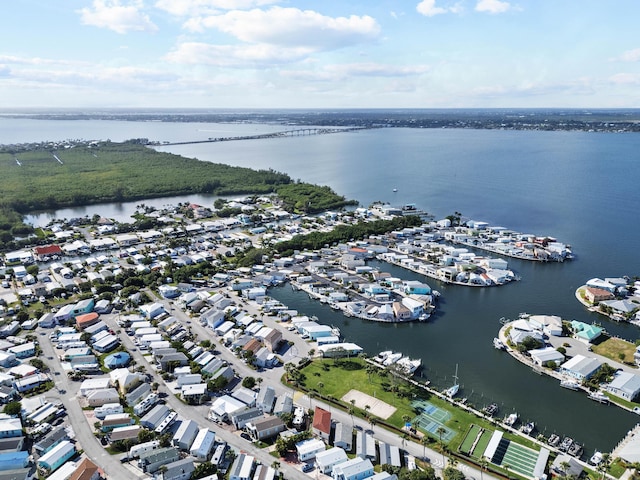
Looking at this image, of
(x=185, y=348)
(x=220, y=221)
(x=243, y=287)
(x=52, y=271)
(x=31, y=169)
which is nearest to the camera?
(x=185, y=348)

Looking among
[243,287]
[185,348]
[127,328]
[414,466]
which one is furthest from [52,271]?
[414,466]

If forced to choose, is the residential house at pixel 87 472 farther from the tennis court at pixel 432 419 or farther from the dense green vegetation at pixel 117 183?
the dense green vegetation at pixel 117 183

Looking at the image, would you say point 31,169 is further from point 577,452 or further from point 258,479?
point 577,452

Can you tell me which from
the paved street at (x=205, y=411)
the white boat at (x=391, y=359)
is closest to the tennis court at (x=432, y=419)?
the paved street at (x=205, y=411)

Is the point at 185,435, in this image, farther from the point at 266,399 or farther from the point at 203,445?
the point at 266,399

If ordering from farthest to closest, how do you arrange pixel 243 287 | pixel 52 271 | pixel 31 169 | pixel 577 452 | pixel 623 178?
pixel 31 169
pixel 623 178
pixel 52 271
pixel 243 287
pixel 577 452
